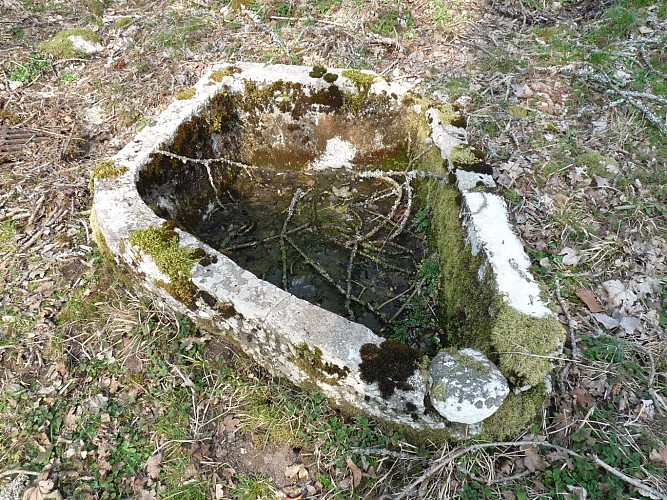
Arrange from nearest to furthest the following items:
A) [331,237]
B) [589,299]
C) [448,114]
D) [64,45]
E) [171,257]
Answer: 1. [171,257]
2. [589,299]
3. [448,114]
4. [331,237]
5. [64,45]

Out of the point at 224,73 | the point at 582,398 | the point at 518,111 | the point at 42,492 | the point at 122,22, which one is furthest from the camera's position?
the point at 122,22

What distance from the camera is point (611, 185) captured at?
13.5ft

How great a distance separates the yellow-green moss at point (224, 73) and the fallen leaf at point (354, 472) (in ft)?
12.2

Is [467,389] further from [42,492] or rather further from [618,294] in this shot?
[42,492]

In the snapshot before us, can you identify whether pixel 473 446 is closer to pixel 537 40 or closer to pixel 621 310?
pixel 621 310

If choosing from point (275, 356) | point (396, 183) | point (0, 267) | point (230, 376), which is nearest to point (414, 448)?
point (275, 356)

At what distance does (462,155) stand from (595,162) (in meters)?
1.70

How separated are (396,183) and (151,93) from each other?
143 inches

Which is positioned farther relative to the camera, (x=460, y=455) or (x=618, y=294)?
(x=618, y=294)

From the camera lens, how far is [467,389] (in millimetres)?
2178

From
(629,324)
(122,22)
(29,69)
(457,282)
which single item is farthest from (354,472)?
(122,22)

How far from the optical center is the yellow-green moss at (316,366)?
8.20 feet

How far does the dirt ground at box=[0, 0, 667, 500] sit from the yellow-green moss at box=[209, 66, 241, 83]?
1514mm

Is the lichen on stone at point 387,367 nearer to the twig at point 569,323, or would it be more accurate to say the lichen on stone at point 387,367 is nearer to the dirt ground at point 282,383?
the dirt ground at point 282,383
